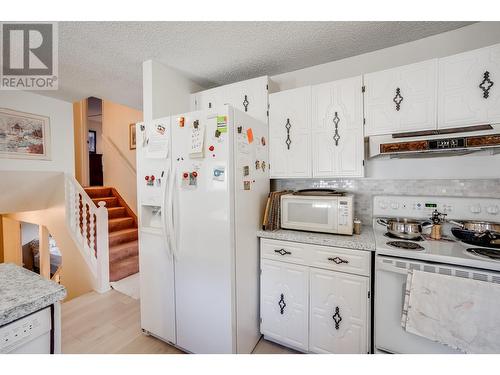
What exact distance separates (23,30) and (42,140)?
1894 millimetres

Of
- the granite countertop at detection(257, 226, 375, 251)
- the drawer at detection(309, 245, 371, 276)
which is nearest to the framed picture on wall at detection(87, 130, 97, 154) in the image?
the granite countertop at detection(257, 226, 375, 251)

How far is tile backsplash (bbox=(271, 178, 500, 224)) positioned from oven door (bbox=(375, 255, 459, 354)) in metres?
0.68

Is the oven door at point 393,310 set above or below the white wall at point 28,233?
above

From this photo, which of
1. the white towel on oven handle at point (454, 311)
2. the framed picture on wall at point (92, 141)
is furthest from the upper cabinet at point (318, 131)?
the framed picture on wall at point (92, 141)

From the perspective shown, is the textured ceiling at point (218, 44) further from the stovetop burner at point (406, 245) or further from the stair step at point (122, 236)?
the stair step at point (122, 236)

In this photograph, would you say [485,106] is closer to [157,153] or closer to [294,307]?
[294,307]

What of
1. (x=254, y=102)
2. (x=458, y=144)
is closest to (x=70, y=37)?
(x=254, y=102)

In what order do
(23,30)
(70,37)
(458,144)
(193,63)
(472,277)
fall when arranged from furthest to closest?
1. (193,63)
2. (70,37)
3. (23,30)
4. (458,144)
5. (472,277)

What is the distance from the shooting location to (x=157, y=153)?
5.95 ft

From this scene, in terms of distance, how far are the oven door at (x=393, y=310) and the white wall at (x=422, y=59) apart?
32.8 inches

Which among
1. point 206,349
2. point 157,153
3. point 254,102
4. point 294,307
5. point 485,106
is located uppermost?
point 254,102

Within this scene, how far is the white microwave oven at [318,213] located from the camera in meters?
1.74

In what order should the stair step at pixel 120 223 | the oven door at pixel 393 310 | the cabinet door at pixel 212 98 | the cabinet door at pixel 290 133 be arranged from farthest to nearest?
the stair step at pixel 120 223 < the cabinet door at pixel 212 98 < the cabinet door at pixel 290 133 < the oven door at pixel 393 310
